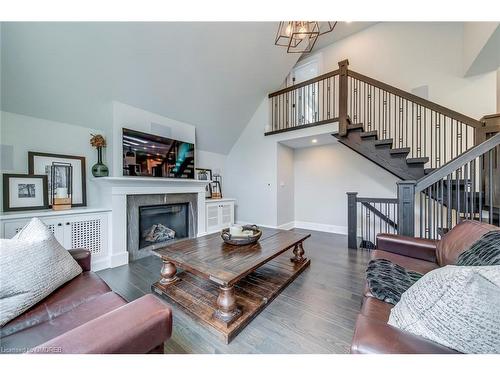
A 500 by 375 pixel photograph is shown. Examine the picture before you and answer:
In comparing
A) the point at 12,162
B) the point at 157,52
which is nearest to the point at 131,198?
the point at 12,162

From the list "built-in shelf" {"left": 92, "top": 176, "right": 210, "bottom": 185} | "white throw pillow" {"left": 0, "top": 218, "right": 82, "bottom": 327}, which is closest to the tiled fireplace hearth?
"built-in shelf" {"left": 92, "top": 176, "right": 210, "bottom": 185}

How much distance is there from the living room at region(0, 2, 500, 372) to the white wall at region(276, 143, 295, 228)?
0.18ft

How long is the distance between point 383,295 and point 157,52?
351 centimetres

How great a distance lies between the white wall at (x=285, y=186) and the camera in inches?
180

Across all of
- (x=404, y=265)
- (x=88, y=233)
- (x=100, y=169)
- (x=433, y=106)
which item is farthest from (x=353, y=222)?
(x=100, y=169)

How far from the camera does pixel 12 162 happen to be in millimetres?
2287

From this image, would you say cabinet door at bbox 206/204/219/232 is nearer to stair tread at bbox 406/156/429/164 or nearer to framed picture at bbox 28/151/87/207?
framed picture at bbox 28/151/87/207

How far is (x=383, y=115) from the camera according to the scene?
12.4 ft

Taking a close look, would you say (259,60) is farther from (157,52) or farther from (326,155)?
(326,155)

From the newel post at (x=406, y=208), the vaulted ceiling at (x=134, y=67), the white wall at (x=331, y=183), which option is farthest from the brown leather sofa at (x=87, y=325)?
the white wall at (x=331, y=183)

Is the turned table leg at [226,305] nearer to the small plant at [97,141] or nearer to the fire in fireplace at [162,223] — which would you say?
the fire in fireplace at [162,223]

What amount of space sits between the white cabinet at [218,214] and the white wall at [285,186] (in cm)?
111

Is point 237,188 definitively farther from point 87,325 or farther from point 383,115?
point 87,325

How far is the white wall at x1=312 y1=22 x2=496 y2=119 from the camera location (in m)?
3.38
